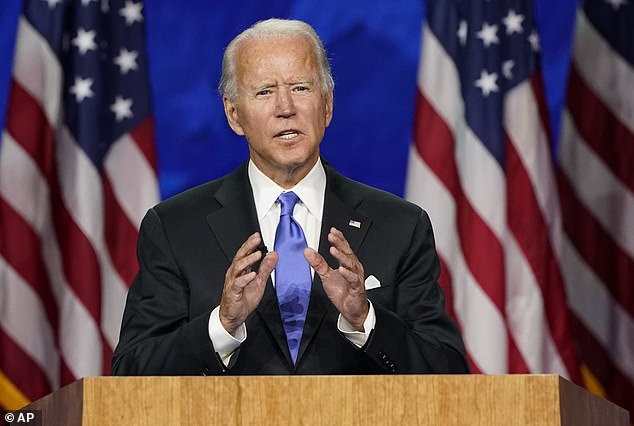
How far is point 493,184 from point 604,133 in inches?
27.4

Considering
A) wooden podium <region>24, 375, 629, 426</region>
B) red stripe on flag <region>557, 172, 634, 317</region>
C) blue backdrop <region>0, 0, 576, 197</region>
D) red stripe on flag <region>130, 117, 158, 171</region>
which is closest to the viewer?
wooden podium <region>24, 375, 629, 426</region>

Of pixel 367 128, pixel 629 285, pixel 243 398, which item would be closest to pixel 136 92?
pixel 367 128

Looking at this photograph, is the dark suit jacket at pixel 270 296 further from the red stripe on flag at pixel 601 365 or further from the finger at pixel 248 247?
the red stripe on flag at pixel 601 365

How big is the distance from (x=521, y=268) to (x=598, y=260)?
52cm

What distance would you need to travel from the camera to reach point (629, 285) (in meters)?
4.95

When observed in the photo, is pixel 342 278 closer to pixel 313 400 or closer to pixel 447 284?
pixel 313 400

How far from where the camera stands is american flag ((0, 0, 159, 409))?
183 inches

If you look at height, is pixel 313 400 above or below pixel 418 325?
below

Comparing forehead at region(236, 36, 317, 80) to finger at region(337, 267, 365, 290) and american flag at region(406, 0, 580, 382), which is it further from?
american flag at region(406, 0, 580, 382)

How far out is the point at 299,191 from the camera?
2705mm

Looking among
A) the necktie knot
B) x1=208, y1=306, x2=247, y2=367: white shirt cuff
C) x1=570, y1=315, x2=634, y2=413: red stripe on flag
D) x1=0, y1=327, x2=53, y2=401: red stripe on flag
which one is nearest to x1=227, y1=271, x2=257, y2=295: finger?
x1=208, y1=306, x2=247, y2=367: white shirt cuff

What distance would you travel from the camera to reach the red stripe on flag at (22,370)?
4.59 meters

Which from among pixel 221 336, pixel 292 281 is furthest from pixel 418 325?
pixel 221 336

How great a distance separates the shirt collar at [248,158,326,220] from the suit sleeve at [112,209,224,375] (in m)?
0.27
